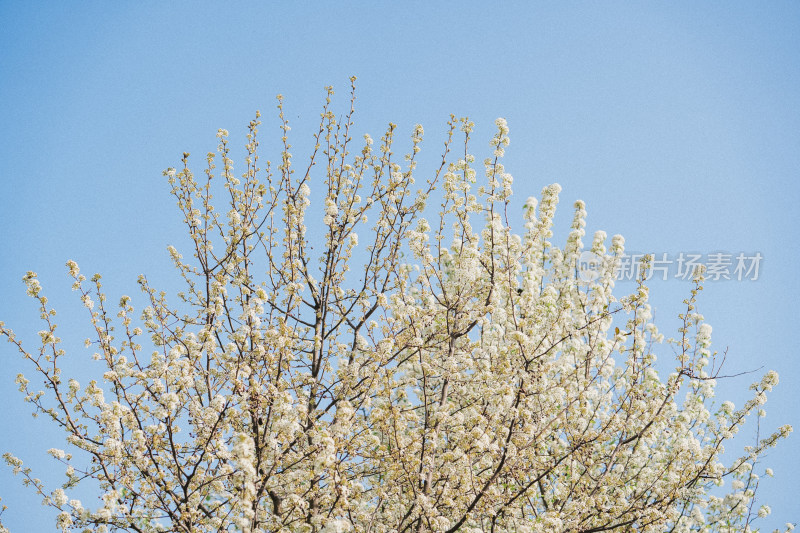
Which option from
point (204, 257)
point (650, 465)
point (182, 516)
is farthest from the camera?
point (650, 465)

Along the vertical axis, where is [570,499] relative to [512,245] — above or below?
below

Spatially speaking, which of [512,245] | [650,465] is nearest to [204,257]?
[512,245]

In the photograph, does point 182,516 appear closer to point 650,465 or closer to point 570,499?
point 570,499

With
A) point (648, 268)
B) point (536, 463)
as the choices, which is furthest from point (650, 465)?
point (648, 268)

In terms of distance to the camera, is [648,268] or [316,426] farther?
[648,268]

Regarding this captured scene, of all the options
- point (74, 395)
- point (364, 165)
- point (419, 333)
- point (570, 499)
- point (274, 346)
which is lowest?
point (570, 499)

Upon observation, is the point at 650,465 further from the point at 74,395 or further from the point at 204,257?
the point at 74,395

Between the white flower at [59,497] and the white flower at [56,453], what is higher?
the white flower at [56,453]

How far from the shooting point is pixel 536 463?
7.92 m

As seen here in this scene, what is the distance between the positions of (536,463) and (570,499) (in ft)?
2.04

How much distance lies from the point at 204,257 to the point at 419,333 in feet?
10.5

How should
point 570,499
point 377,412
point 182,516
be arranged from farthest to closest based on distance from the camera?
point 570,499 → point 377,412 → point 182,516

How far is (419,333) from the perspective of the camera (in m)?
8.00

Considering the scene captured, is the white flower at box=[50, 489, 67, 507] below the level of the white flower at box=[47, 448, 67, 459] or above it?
below
